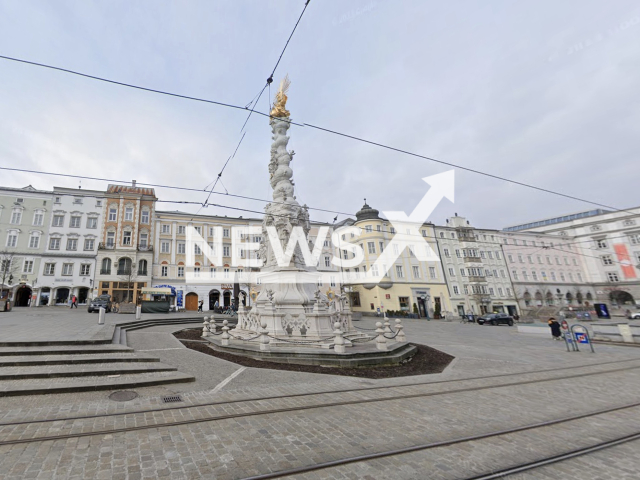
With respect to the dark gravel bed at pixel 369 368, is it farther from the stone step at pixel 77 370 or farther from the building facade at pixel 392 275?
the building facade at pixel 392 275

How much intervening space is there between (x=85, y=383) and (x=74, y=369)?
3.82ft

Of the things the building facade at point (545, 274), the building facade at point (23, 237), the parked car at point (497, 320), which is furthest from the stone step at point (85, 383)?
the building facade at point (545, 274)

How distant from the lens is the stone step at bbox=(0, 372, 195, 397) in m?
5.68

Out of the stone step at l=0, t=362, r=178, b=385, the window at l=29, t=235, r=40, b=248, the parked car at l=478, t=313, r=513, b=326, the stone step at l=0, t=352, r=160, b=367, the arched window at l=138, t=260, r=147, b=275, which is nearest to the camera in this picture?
the stone step at l=0, t=362, r=178, b=385

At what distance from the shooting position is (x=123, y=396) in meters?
5.83

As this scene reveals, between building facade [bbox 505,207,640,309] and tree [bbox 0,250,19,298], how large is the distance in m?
80.9

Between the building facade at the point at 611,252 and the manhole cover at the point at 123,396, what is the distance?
6450cm

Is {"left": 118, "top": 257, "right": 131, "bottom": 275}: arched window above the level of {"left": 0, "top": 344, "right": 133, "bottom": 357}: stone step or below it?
above

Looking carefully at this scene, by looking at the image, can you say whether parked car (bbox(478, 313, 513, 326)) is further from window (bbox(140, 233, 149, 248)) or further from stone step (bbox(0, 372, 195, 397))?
window (bbox(140, 233, 149, 248))

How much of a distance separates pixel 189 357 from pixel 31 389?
4.12m

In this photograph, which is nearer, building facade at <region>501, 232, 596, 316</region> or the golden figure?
the golden figure

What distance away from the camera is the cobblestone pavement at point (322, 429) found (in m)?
3.50

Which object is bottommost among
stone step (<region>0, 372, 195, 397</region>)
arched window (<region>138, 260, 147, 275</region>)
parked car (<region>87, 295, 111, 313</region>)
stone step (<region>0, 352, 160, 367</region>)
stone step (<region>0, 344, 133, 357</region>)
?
stone step (<region>0, 372, 195, 397</region>)

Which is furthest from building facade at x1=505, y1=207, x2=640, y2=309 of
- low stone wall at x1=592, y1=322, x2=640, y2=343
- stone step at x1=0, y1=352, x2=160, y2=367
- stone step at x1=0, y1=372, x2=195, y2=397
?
stone step at x1=0, y1=352, x2=160, y2=367
